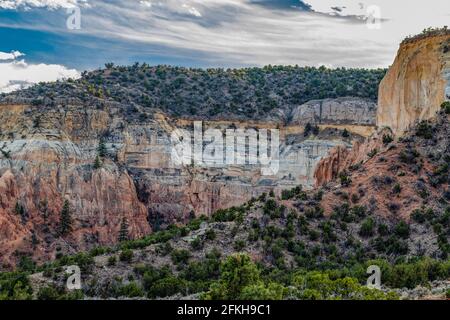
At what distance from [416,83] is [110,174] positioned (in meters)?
32.4

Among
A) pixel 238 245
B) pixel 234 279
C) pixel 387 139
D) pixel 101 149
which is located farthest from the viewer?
pixel 101 149

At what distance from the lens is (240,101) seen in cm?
8275

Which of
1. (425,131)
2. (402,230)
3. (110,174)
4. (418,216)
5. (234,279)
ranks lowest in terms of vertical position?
(110,174)

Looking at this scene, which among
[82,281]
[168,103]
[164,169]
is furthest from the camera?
[168,103]

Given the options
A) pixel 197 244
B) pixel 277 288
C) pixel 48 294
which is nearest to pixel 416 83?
pixel 197 244

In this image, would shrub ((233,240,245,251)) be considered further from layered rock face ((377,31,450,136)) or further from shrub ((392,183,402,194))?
layered rock face ((377,31,450,136))

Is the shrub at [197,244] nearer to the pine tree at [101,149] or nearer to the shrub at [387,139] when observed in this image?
the shrub at [387,139]

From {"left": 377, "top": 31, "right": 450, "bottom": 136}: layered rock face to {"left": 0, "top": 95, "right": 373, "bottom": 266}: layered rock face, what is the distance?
2194 cm

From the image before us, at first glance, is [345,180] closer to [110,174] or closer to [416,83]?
[416,83]

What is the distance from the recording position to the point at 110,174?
69.2 meters

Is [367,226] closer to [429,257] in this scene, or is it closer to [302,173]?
[429,257]

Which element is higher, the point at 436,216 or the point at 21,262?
the point at 436,216
